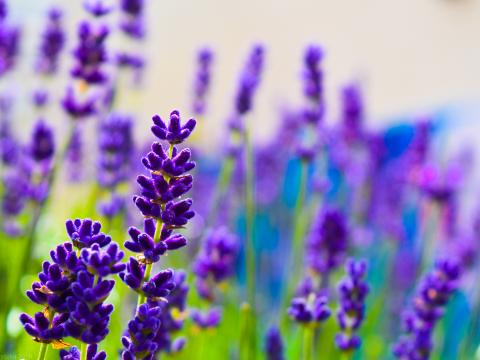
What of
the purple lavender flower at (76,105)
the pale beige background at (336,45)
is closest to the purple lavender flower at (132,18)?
the purple lavender flower at (76,105)

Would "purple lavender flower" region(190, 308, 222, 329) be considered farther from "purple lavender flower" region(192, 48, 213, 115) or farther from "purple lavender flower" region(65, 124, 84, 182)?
"purple lavender flower" region(65, 124, 84, 182)

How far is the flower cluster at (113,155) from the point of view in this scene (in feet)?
4.49

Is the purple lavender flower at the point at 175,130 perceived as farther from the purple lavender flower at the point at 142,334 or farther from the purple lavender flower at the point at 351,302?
the purple lavender flower at the point at 351,302

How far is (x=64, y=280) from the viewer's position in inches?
20.7

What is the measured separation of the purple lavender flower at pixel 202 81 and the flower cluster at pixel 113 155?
0.19 m

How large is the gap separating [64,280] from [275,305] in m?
1.97

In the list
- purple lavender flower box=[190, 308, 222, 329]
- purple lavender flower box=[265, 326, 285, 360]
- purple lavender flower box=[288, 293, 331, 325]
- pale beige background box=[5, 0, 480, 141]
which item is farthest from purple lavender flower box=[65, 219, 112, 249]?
pale beige background box=[5, 0, 480, 141]

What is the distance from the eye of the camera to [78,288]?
50 cm

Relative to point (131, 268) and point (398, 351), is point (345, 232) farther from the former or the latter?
point (131, 268)

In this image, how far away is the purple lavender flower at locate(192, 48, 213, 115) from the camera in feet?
4.89

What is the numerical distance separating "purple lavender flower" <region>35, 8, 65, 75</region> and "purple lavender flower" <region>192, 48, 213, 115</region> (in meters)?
0.27

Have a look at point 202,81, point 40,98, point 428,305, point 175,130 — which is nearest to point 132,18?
point 202,81

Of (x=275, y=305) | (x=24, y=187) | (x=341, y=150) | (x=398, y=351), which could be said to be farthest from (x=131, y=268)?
(x=275, y=305)

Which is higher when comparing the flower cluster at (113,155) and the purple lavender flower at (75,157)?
the purple lavender flower at (75,157)
